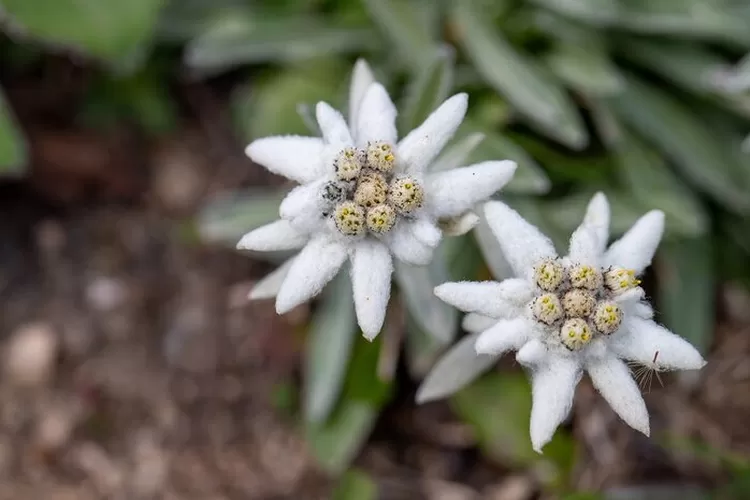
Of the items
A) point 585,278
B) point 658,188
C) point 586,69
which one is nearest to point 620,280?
point 585,278

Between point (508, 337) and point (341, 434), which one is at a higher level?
point (508, 337)

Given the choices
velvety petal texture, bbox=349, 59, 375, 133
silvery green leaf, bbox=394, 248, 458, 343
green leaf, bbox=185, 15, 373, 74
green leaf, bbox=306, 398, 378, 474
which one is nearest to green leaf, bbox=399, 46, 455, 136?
velvety petal texture, bbox=349, 59, 375, 133

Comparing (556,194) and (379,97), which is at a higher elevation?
(379,97)

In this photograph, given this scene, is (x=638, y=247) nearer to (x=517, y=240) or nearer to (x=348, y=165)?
(x=517, y=240)

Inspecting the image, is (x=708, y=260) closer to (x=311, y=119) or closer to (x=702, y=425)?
(x=702, y=425)

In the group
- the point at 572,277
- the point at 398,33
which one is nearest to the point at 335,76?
the point at 398,33

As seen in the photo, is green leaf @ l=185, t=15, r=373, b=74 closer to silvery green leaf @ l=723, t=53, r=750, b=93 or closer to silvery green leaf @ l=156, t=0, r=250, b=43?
silvery green leaf @ l=156, t=0, r=250, b=43
